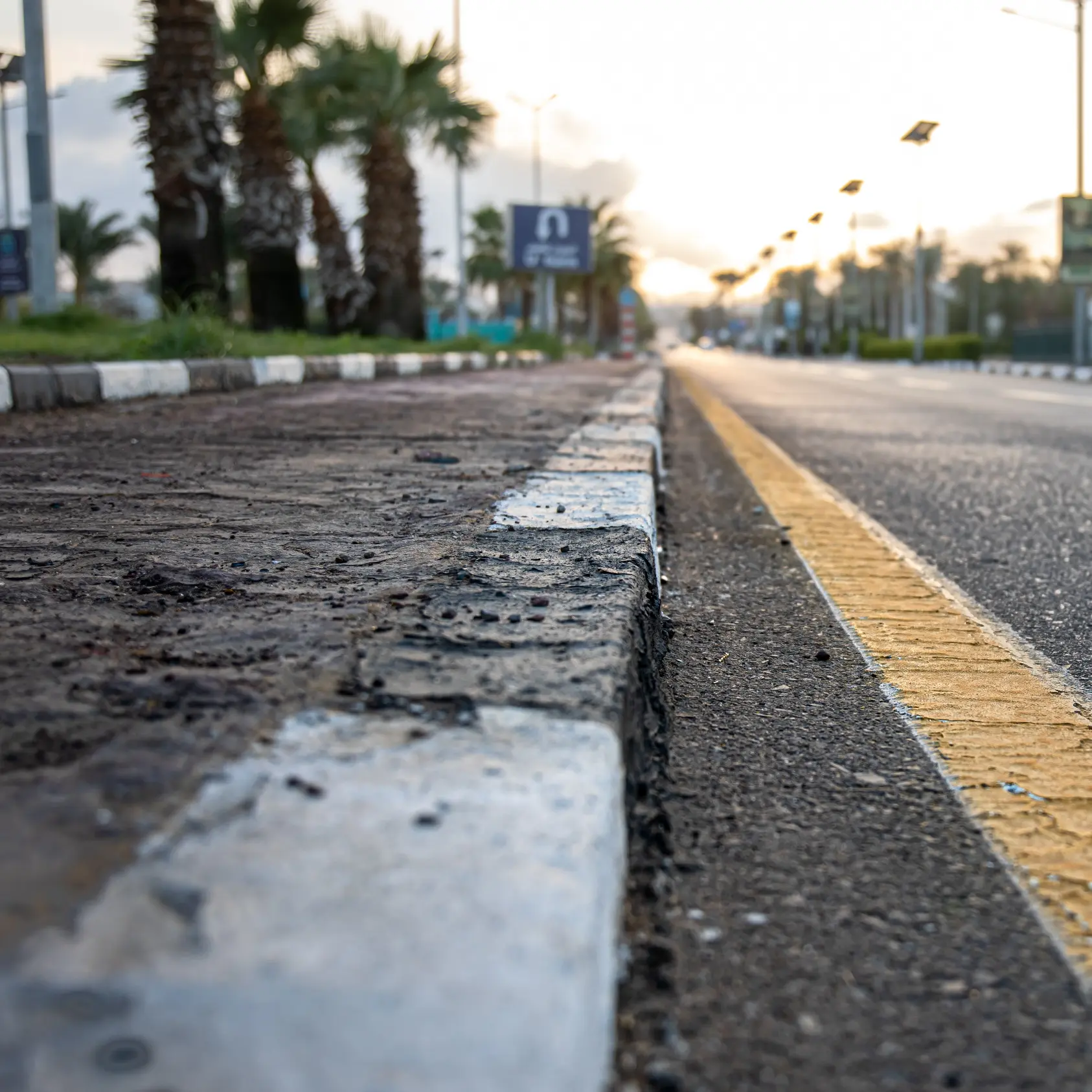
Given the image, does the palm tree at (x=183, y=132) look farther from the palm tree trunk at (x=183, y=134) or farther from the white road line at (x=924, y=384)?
the white road line at (x=924, y=384)

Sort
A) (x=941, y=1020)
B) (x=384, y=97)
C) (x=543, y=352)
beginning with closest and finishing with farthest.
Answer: (x=941, y=1020), (x=384, y=97), (x=543, y=352)

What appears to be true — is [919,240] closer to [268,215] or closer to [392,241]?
[392,241]

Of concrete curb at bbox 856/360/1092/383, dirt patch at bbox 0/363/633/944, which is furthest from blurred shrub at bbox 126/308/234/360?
concrete curb at bbox 856/360/1092/383

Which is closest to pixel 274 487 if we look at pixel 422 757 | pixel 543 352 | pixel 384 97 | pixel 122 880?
pixel 422 757

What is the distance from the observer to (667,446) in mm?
7008

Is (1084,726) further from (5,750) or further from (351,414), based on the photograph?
(351,414)

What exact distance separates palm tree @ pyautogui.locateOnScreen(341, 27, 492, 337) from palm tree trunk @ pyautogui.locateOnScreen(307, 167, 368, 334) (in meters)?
0.29

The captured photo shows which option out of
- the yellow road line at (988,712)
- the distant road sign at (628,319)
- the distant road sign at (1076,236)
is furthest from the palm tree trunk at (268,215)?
the distant road sign at (1076,236)

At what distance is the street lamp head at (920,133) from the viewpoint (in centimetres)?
4619

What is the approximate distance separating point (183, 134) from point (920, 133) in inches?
1527

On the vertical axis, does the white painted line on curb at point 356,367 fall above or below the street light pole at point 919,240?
below

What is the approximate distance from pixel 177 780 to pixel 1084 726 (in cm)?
134

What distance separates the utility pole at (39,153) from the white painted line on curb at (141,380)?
4.53 m

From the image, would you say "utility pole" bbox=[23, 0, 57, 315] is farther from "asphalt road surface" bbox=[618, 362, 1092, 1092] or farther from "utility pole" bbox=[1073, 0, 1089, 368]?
"utility pole" bbox=[1073, 0, 1089, 368]
